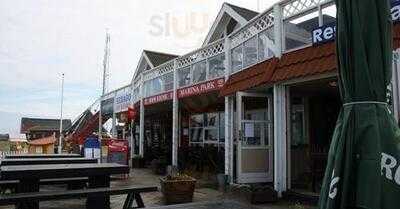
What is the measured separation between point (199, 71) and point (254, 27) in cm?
367

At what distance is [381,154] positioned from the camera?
116 inches

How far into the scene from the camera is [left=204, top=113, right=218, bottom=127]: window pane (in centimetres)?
1728

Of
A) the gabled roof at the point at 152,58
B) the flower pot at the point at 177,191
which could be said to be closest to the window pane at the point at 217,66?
the flower pot at the point at 177,191

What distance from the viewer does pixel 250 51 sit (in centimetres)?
1102

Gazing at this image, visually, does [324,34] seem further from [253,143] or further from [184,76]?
[184,76]

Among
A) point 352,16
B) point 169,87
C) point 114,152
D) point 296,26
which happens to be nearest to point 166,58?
point 169,87

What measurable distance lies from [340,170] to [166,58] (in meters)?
23.4

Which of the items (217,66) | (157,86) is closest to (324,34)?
(217,66)

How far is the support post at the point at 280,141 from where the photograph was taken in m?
9.16

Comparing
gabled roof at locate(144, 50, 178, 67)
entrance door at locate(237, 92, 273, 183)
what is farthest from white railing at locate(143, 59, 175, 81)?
gabled roof at locate(144, 50, 178, 67)

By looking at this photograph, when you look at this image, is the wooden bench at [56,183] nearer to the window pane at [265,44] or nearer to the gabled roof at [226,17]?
the window pane at [265,44]

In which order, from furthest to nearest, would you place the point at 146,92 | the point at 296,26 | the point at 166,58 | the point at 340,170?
the point at 166,58, the point at 146,92, the point at 296,26, the point at 340,170

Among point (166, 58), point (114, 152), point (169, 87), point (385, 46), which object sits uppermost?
point (166, 58)

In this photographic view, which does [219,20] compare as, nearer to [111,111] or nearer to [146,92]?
[146,92]
